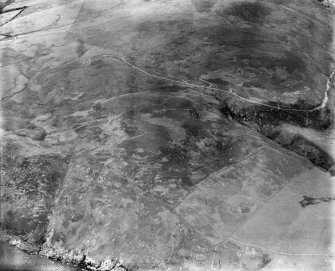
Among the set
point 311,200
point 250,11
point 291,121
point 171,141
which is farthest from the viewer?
point 250,11

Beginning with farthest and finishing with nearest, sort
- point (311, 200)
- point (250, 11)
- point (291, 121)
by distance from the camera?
point (250, 11), point (291, 121), point (311, 200)

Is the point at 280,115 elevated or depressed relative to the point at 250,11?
depressed

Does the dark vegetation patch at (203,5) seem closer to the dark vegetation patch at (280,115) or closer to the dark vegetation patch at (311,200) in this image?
the dark vegetation patch at (280,115)

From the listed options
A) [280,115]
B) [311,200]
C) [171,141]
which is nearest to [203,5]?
[280,115]

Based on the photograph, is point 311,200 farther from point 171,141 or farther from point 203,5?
point 203,5

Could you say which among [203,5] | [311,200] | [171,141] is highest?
[203,5]

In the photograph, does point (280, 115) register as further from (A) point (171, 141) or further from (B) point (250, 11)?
(B) point (250, 11)

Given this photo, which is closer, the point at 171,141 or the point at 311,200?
the point at 311,200

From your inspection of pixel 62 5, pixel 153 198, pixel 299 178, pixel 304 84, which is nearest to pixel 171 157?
pixel 153 198

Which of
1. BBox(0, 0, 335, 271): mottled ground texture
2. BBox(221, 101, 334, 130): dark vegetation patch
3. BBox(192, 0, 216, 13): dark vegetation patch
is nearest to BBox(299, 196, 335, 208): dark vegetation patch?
BBox(0, 0, 335, 271): mottled ground texture
